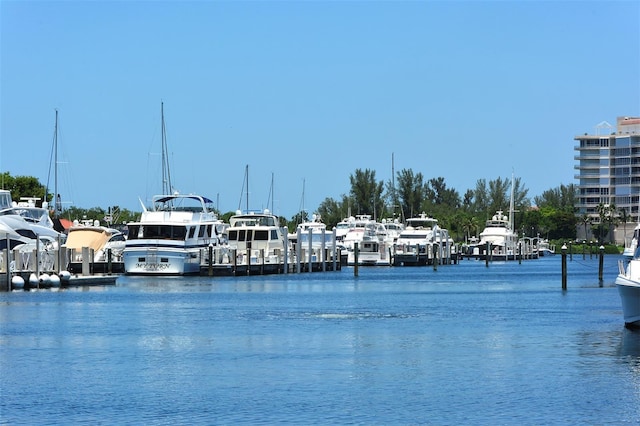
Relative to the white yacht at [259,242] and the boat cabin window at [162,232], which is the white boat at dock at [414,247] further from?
the boat cabin window at [162,232]

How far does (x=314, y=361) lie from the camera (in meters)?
42.0

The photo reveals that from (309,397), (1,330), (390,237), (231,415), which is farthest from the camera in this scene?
(390,237)

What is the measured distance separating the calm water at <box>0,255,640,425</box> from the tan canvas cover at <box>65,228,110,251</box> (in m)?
30.9

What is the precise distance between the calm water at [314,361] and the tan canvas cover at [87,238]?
3094 centimetres

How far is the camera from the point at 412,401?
34.2 m

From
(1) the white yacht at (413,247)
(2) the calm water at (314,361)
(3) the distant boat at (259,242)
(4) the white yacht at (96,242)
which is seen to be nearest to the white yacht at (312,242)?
(3) the distant boat at (259,242)

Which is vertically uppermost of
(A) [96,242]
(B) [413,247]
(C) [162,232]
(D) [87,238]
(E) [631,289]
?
(C) [162,232]

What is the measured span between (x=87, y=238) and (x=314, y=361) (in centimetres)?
6682

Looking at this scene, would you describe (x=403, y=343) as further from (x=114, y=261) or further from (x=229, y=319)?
(x=114, y=261)

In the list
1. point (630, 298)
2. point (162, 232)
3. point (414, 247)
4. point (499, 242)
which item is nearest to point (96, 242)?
point (162, 232)

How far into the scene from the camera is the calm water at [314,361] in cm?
3266

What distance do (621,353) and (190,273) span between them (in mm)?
55647

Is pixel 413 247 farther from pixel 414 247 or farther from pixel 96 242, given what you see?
pixel 96 242

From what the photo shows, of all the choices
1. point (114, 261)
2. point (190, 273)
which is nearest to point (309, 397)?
point (190, 273)
